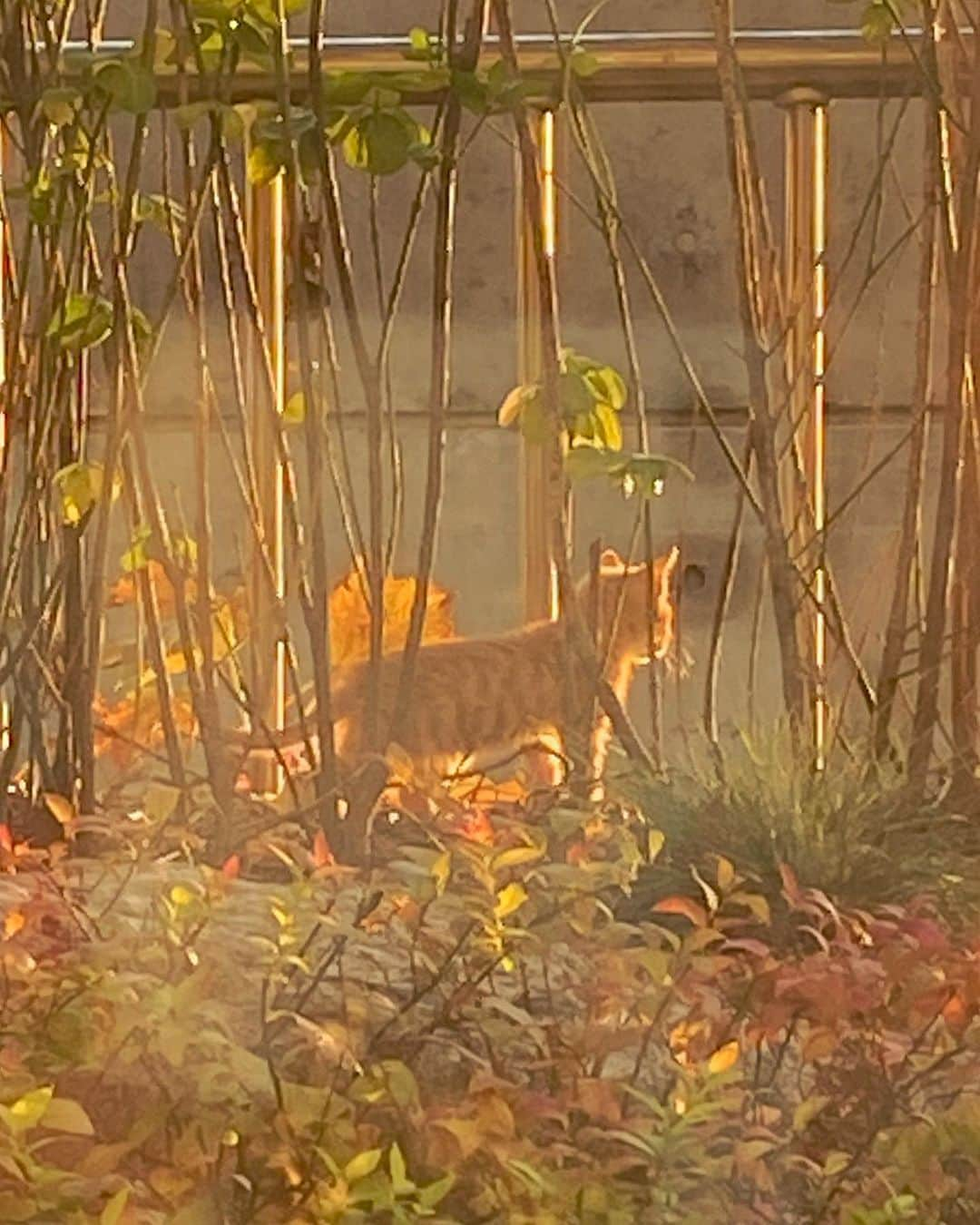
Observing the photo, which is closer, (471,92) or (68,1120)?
(68,1120)

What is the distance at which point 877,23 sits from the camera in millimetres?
1192

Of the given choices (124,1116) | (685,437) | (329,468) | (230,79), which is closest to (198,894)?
(124,1116)

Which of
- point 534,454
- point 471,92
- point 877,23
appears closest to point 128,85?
point 471,92

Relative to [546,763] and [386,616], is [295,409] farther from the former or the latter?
[546,763]

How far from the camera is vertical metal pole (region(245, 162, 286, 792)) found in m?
1.20

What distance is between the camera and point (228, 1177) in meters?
1.05

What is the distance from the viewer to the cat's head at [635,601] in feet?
3.76

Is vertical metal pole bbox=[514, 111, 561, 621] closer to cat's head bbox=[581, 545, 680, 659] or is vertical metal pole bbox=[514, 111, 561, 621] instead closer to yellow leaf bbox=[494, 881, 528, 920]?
cat's head bbox=[581, 545, 680, 659]

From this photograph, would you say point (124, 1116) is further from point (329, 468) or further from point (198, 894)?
point (329, 468)

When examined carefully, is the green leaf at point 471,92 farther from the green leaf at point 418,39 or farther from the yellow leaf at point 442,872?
the yellow leaf at point 442,872

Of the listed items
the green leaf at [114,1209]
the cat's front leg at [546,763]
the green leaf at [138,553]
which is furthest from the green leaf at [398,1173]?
the green leaf at [138,553]

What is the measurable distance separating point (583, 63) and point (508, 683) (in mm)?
305

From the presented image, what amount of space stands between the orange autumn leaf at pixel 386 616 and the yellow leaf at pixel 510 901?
139 millimetres

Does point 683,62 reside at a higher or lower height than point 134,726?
higher
